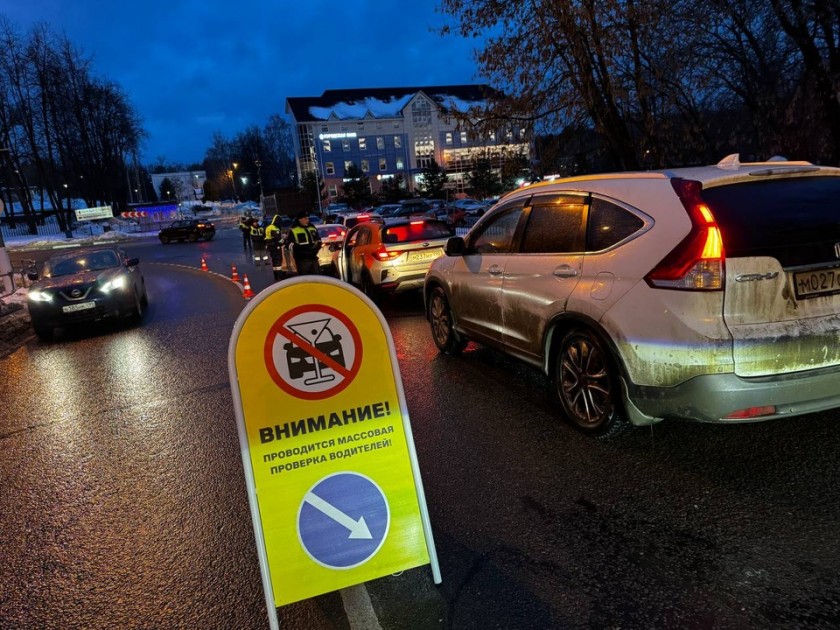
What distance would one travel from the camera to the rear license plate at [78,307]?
10133 mm

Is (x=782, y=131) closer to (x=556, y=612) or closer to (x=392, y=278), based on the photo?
(x=392, y=278)

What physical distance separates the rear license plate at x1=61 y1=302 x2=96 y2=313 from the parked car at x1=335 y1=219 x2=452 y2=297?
480cm

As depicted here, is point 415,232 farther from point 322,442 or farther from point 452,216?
point 452,216

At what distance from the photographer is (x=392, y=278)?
33.7 ft

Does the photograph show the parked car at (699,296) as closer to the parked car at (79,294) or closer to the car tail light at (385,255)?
the car tail light at (385,255)

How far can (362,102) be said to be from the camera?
7725cm

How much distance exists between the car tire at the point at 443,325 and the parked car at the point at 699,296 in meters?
2.25

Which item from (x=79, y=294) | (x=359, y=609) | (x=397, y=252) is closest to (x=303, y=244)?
(x=397, y=252)

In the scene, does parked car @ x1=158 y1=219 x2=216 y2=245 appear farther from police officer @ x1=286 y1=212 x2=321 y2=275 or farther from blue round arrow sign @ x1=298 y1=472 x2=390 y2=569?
blue round arrow sign @ x1=298 y1=472 x2=390 y2=569

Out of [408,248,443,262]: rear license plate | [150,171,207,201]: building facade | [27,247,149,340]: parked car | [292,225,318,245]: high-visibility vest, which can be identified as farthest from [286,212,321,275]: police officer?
[150,171,207,201]: building facade

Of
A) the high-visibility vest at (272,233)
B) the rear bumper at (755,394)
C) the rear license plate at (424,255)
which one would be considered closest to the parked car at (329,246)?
the high-visibility vest at (272,233)

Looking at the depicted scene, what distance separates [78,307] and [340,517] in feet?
31.4

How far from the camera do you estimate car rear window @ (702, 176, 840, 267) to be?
337cm

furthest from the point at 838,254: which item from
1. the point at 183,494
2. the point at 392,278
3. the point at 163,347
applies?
A: the point at 163,347
